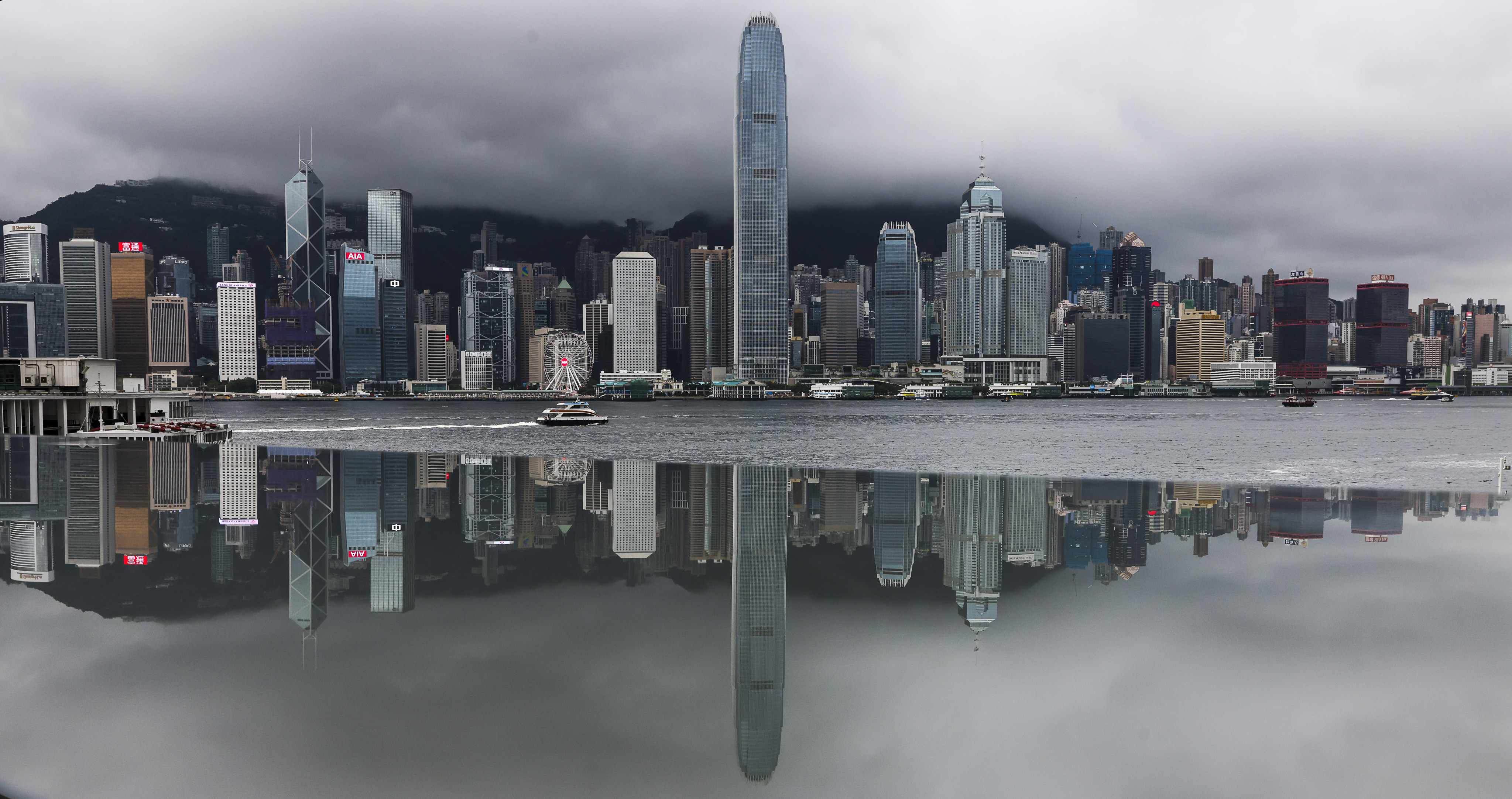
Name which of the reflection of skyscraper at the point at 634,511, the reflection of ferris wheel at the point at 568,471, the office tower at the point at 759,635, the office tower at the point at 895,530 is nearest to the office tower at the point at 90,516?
the reflection of skyscraper at the point at 634,511

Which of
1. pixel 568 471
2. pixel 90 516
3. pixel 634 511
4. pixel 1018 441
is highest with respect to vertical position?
pixel 90 516

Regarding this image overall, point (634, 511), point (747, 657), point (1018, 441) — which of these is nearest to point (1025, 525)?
point (634, 511)

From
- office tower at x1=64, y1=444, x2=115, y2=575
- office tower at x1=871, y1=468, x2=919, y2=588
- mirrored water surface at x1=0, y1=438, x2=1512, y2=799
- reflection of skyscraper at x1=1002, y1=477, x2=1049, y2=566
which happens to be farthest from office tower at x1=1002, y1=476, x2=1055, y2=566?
office tower at x1=64, y1=444, x2=115, y2=575

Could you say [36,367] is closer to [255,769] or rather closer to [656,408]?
[255,769]

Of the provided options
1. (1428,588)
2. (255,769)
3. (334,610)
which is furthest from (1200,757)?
(334,610)

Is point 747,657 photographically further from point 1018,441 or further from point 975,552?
point 1018,441

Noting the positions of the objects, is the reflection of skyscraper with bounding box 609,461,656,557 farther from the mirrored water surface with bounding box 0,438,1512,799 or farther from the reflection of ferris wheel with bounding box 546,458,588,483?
the reflection of ferris wheel with bounding box 546,458,588,483

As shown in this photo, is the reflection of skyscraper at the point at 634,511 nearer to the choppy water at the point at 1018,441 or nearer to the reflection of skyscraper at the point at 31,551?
the choppy water at the point at 1018,441
